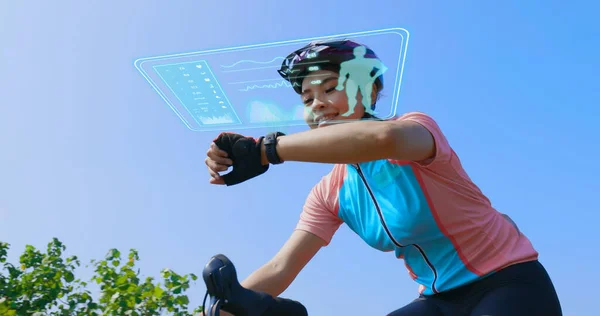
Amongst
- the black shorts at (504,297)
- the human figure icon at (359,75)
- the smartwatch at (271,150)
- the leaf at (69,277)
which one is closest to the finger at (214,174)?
the smartwatch at (271,150)

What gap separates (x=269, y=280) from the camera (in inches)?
79.8

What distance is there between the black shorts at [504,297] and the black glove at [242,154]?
84cm

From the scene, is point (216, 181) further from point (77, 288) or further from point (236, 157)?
point (77, 288)

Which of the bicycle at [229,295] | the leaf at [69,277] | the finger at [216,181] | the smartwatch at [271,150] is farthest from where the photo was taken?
the leaf at [69,277]

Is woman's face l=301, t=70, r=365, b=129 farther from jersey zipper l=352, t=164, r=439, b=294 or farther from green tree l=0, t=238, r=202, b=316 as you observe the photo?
green tree l=0, t=238, r=202, b=316

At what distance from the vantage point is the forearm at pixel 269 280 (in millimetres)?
2004

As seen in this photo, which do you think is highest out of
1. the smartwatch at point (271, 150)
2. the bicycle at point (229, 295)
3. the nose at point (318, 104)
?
the nose at point (318, 104)

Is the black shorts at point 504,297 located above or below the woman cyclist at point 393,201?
below

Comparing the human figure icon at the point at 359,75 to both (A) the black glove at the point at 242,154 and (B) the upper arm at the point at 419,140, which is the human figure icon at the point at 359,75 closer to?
(B) the upper arm at the point at 419,140

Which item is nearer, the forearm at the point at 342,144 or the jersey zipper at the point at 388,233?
the forearm at the point at 342,144

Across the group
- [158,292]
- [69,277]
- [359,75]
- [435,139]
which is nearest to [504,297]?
[435,139]

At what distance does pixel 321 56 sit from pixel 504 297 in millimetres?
936

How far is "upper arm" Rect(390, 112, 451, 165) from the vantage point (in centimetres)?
152

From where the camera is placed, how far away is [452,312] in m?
1.96
